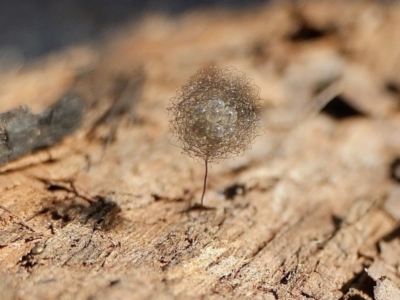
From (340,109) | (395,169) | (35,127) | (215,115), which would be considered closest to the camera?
(215,115)

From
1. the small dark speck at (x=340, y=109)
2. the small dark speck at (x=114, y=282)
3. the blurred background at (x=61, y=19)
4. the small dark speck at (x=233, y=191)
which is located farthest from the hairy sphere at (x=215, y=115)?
the blurred background at (x=61, y=19)

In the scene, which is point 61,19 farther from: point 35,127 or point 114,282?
point 114,282

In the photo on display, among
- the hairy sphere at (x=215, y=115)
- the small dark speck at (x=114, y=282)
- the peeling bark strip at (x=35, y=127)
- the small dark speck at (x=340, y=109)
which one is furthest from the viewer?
the small dark speck at (x=340, y=109)

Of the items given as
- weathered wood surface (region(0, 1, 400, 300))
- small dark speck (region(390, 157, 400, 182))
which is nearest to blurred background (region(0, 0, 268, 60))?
weathered wood surface (region(0, 1, 400, 300))

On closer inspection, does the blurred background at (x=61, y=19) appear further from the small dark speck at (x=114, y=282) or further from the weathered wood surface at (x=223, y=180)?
the small dark speck at (x=114, y=282)

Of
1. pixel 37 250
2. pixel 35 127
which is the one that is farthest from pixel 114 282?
pixel 35 127

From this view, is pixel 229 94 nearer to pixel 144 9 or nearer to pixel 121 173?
pixel 121 173
